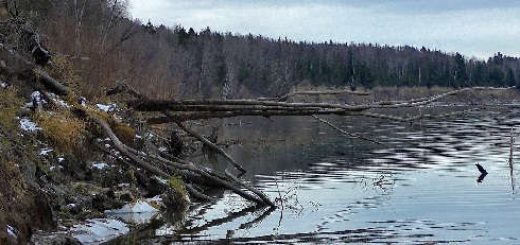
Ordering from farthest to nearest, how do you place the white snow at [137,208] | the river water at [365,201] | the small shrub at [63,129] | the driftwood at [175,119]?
the driftwood at [175,119]
the white snow at [137,208]
the small shrub at [63,129]
the river water at [365,201]

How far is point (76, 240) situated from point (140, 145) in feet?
19.6

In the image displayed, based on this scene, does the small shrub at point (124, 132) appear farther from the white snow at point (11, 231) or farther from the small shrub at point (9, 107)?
the white snow at point (11, 231)

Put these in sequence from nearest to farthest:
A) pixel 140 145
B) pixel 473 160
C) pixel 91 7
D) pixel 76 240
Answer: pixel 76 240, pixel 140 145, pixel 473 160, pixel 91 7

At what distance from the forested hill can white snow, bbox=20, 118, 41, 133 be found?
433 cm

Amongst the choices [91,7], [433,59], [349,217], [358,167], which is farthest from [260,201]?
[433,59]

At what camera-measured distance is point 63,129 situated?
1703cm

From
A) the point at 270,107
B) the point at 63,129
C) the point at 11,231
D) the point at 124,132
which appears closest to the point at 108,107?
the point at 124,132

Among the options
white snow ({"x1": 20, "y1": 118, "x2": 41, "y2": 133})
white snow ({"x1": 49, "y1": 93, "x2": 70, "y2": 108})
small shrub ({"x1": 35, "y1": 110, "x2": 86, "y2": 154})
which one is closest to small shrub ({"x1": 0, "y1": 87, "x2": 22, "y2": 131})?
white snow ({"x1": 20, "y1": 118, "x2": 41, "y2": 133})

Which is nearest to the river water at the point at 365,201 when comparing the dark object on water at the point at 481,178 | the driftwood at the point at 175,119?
the dark object on water at the point at 481,178

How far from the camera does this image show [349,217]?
59.8ft

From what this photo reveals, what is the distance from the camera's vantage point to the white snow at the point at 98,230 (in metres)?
14.4

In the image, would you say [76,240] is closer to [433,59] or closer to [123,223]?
[123,223]

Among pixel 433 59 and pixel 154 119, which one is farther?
pixel 433 59

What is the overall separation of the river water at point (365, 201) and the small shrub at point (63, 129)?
8.47 ft
